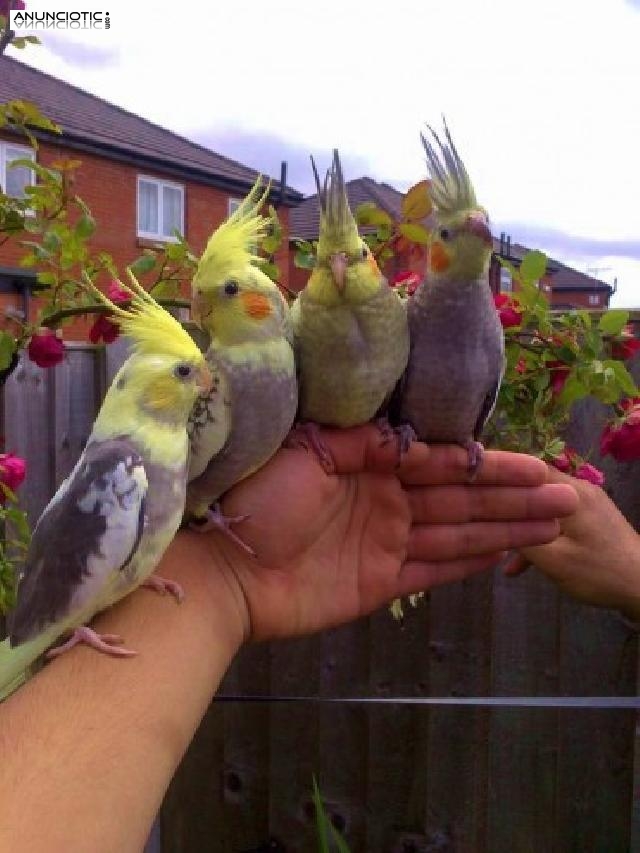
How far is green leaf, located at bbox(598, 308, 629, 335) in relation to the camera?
183cm

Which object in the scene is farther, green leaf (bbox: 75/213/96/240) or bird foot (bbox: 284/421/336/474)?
green leaf (bbox: 75/213/96/240)

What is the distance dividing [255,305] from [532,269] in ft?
2.32

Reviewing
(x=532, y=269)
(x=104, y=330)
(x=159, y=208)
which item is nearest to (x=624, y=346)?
(x=532, y=269)

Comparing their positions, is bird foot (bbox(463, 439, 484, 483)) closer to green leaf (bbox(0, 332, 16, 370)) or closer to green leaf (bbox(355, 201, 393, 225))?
green leaf (bbox(355, 201, 393, 225))

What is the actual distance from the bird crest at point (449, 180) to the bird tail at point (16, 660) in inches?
37.9

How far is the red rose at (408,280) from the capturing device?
1750 millimetres

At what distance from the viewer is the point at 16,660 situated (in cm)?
130

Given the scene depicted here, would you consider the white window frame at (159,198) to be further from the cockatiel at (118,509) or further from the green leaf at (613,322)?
the cockatiel at (118,509)

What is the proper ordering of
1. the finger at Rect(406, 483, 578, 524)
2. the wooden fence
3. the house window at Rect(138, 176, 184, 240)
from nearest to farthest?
the finger at Rect(406, 483, 578, 524) → the wooden fence → the house window at Rect(138, 176, 184, 240)

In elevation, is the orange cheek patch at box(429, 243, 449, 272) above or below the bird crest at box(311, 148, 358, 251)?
below

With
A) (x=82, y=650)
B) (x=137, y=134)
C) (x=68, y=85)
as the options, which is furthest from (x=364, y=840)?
(x=68, y=85)

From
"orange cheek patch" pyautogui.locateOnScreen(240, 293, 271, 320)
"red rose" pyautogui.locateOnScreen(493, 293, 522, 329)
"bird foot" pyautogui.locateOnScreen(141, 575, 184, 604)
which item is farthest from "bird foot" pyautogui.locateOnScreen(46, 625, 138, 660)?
"red rose" pyautogui.locateOnScreen(493, 293, 522, 329)

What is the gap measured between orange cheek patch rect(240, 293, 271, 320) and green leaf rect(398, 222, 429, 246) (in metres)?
0.42

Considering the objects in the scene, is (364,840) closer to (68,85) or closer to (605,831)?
(605,831)
